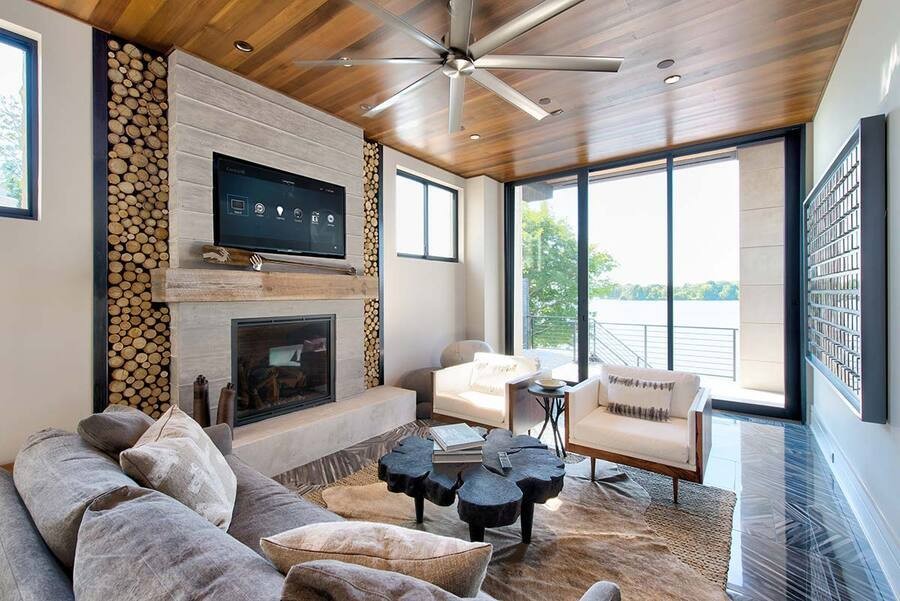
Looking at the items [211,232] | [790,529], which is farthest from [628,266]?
[211,232]

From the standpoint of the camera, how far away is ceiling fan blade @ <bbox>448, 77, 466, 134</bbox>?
8.32 feet

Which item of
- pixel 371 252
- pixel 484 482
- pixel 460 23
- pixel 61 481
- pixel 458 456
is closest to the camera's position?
→ pixel 61 481

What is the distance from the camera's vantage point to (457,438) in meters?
2.28

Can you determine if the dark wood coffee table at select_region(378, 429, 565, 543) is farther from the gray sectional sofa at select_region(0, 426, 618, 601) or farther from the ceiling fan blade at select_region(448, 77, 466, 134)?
the ceiling fan blade at select_region(448, 77, 466, 134)

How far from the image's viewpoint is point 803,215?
3969 millimetres

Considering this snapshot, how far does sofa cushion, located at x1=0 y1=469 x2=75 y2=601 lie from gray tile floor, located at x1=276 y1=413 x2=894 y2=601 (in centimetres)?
178

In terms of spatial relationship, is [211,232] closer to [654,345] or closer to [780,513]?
[780,513]

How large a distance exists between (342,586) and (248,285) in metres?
2.80

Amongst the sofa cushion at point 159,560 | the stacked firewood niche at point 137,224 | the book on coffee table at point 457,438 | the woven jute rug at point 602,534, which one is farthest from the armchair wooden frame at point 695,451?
the stacked firewood niche at point 137,224

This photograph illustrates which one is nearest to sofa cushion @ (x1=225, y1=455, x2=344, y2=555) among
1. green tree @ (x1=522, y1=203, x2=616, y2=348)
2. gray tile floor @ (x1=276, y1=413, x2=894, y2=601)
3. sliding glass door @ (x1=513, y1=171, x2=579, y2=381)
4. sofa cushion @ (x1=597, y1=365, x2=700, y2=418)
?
gray tile floor @ (x1=276, y1=413, x2=894, y2=601)

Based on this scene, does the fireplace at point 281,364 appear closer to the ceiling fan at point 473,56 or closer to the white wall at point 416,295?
the white wall at point 416,295

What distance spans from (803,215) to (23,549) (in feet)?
17.9

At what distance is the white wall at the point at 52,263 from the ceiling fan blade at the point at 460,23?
7.41 ft

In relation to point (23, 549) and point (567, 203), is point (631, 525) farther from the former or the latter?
point (567, 203)
